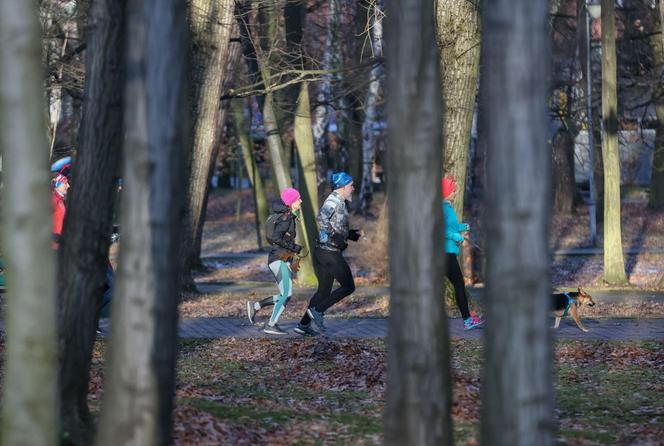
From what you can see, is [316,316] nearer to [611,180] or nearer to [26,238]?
[26,238]

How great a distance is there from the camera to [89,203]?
704 centimetres

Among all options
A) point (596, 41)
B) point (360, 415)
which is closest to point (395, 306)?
point (360, 415)

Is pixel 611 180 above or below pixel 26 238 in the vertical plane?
above

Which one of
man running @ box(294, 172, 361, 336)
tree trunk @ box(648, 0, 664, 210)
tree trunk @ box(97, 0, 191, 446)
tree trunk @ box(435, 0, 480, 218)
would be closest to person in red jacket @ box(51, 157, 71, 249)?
man running @ box(294, 172, 361, 336)

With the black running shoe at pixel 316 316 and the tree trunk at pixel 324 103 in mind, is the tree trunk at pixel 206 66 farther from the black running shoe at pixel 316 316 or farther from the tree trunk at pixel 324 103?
the black running shoe at pixel 316 316

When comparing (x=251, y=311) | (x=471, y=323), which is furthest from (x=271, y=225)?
(x=471, y=323)

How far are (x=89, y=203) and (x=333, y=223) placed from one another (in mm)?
6020

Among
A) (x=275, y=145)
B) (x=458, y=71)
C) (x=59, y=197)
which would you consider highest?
(x=458, y=71)

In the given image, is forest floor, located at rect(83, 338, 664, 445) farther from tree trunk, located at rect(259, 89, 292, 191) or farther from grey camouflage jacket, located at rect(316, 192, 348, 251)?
tree trunk, located at rect(259, 89, 292, 191)

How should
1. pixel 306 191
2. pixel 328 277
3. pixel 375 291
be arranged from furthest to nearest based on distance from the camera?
1. pixel 306 191
2. pixel 375 291
3. pixel 328 277

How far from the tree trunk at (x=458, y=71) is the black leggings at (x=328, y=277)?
3381mm

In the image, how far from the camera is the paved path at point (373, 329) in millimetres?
13398

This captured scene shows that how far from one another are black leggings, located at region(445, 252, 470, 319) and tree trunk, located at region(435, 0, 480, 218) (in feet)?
8.29

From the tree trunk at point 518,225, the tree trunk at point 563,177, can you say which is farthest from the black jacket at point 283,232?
the tree trunk at point 563,177
